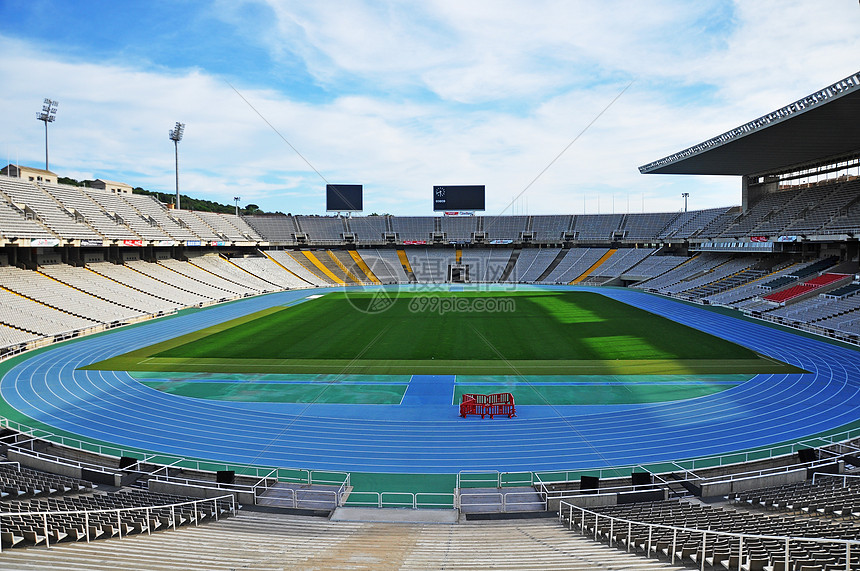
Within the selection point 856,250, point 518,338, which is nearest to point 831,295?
point 856,250

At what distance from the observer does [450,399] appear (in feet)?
57.2

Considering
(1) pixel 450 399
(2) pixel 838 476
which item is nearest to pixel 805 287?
(2) pixel 838 476

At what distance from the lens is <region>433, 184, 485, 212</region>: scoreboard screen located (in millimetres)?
→ 70125

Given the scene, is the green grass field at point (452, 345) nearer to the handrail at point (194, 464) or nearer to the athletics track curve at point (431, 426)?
the athletics track curve at point (431, 426)

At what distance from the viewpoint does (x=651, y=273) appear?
58656mm

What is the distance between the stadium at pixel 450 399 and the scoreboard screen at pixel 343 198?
2155cm

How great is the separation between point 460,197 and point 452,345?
46.8 meters

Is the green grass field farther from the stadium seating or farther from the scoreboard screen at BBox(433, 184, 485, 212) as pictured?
the scoreboard screen at BBox(433, 184, 485, 212)

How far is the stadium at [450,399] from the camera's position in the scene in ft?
26.2

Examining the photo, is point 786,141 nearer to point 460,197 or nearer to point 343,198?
point 460,197

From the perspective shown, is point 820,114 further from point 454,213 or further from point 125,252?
point 125,252

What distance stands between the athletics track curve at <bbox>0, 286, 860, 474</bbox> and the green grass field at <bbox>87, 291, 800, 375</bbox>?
3.22 meters

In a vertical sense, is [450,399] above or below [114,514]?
above

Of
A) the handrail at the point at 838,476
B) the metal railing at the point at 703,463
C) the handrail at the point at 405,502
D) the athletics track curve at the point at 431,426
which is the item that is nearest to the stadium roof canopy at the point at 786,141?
the athletics track curve at the point at 431,426
